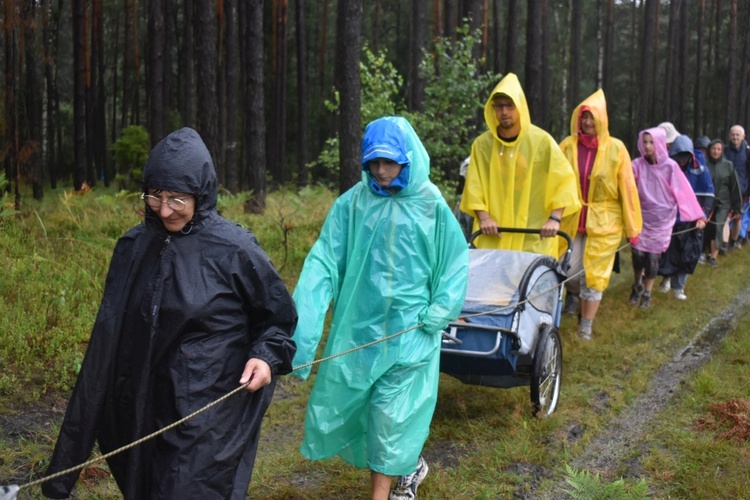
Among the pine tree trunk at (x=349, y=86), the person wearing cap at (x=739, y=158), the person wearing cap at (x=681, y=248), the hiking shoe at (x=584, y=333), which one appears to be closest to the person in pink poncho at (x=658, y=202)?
the person wearing cap at (x=681, y=248)

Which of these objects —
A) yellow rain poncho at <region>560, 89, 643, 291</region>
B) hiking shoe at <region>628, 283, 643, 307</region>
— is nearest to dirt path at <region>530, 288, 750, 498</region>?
yellow rain poncho at <region>560, 89, 643, 291</region>

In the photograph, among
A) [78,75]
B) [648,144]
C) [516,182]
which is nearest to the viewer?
[516,182]

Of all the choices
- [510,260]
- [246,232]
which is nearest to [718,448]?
[510,260]

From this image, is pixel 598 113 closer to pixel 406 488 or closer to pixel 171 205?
pixel 406 488

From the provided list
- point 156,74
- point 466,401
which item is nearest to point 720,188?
point 466,401

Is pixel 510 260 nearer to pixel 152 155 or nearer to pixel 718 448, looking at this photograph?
pixel 718 448

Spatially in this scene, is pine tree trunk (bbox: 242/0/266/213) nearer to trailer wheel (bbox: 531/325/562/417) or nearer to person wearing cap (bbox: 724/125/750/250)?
person wearing cap (bbox: 724/125/750/250)

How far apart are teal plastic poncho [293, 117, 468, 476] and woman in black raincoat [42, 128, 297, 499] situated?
0.91 m

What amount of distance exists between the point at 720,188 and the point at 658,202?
→ 3.50 m

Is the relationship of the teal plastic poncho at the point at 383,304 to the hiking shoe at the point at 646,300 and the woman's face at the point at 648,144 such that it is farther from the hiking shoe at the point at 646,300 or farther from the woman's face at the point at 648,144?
the hiking shoe at the point at 646,300

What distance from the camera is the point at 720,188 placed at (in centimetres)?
1271

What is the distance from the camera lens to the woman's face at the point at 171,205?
2.96m

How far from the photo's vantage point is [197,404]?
9.77 feet

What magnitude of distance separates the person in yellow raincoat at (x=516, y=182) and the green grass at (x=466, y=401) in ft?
4.41
